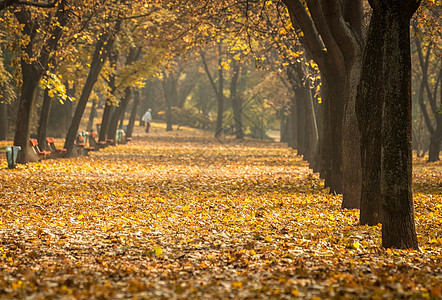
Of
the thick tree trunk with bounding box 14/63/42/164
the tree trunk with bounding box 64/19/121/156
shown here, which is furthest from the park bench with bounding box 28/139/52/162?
the tree trunk with bounding box 64/19/121/156

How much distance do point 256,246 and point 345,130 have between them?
4.41m

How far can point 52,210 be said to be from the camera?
440 inches

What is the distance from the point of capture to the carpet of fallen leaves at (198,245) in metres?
5.77

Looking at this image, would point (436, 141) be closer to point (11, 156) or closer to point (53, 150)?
point (53, 150)

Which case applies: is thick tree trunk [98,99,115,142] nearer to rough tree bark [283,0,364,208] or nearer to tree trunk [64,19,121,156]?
tree trunk [64,19,121,156]

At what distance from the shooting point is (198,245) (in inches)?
320

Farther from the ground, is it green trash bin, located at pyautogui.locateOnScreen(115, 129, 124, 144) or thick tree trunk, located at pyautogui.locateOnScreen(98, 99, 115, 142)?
thick tree trunk, located at pyautogui.locateOnScreen(98, 99, 115, 142)

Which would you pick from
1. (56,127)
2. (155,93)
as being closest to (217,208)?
(56,127)

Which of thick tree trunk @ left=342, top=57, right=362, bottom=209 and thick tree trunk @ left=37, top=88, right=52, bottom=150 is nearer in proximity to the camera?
thick tree trunk @ left=342, top=57, right=362, bottom=209

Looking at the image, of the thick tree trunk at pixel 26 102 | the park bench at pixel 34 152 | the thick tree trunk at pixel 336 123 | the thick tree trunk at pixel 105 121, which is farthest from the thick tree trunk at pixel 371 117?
the thick tree trunk at pixel 105 121

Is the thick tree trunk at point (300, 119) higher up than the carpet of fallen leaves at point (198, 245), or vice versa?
the thick tree trunk at point (300, 119)

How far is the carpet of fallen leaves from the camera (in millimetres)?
5766

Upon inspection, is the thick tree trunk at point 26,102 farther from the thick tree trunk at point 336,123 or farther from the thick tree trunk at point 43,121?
the thick tree trunk at point 336,123

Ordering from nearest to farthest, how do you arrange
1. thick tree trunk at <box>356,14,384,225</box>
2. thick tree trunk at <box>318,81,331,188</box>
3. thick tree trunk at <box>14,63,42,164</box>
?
thick tree trunk at <box>356,14,384,225</box> → thick tree trunk at <box>318,81,331,188</box> → thick tree trunk at <box>14,63,42,164</box>
